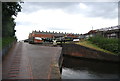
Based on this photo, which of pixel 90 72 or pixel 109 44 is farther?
pixel 109 44

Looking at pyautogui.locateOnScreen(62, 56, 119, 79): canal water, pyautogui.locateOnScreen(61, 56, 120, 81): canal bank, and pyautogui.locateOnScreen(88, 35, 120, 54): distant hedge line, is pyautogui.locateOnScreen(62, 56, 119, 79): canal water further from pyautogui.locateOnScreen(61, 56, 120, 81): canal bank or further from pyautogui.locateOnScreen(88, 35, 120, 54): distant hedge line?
pyautogui.locateOnScreen(88, 35, 120, 54): distant hedge line

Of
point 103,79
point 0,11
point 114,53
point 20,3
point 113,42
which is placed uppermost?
point 20,3

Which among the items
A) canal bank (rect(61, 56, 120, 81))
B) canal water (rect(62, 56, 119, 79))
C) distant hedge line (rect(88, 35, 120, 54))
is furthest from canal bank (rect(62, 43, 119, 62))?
distant hedge line (rect(88, 35, 120, 54))

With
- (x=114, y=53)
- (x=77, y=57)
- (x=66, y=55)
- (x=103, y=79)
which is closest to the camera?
(x=103, y=79)

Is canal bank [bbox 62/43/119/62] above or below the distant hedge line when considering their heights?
below

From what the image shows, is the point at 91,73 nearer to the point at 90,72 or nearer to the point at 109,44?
the point at 90,72

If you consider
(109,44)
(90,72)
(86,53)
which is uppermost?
(109,44)

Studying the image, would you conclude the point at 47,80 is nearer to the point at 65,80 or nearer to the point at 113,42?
the point at 65,80

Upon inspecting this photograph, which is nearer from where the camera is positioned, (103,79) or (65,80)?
(65,80)

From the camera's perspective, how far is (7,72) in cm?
1005

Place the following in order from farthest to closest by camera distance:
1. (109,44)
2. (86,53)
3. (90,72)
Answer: (86,53) < (109,44) < (90,72)

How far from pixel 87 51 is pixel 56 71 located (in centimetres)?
1698

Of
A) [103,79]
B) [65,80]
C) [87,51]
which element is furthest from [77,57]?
[65,80]

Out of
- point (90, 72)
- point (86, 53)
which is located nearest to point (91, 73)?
point (90, 72)
